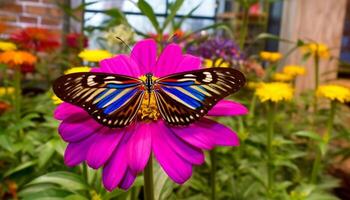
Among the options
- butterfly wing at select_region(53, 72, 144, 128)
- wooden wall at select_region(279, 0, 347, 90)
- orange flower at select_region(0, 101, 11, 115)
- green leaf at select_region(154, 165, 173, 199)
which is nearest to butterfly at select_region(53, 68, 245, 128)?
butterfly wing at select_region(53, 72, 144, 128)

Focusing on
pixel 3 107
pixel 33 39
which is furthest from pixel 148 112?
pixel 33 39

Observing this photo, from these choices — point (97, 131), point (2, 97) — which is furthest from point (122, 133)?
point (2, 97)

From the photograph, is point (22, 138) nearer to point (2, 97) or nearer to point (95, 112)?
point (2, 97)

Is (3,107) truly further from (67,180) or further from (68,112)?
(68,112)

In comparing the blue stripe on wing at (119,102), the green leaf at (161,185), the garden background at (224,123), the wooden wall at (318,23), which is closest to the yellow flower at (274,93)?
the garden background at (224,123)

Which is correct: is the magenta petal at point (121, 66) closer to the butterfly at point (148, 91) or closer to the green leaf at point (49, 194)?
the butterfly at point (148, 91)

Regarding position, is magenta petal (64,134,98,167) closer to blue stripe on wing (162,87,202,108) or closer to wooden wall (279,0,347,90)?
blue stripe on wing (162,87,202,108)
